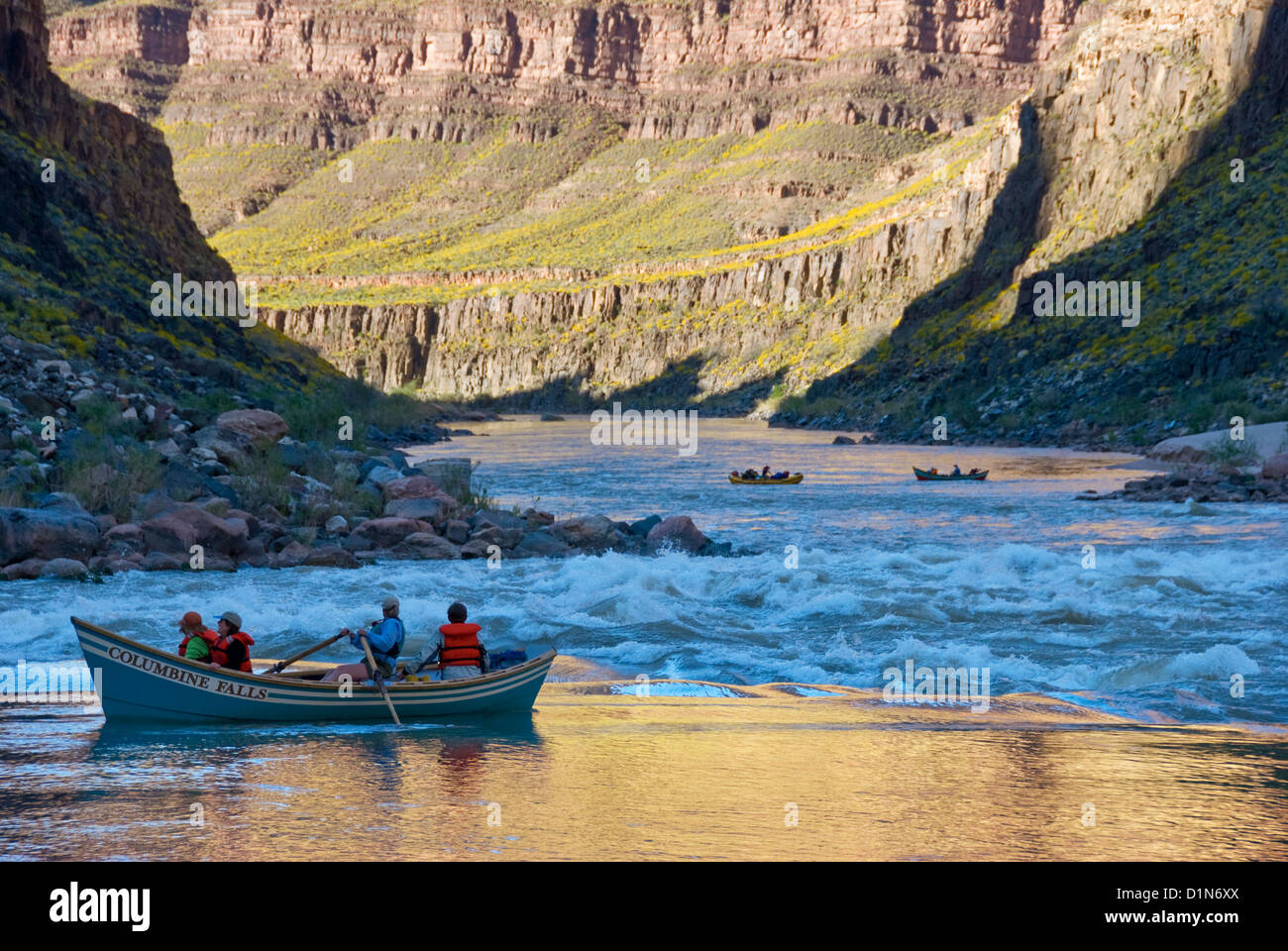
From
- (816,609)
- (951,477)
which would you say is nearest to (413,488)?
(816,609)

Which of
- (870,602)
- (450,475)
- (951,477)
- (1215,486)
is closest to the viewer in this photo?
(870,602)

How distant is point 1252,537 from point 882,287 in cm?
7448

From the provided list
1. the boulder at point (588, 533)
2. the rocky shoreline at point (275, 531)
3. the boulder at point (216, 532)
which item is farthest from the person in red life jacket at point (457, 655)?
the boulder at point (588, 533)

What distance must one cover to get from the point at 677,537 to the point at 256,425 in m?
10.6

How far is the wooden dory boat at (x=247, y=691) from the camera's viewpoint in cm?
1341

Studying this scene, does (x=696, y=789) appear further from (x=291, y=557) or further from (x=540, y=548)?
(x=540, y=548)

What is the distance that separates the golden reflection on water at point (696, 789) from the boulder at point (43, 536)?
10530 mm

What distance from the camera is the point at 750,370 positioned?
114 meters

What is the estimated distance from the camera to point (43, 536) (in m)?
22.9

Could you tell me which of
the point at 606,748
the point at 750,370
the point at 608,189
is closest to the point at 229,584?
the point at 606,748

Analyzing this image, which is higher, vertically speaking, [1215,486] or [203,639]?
[1215,486]

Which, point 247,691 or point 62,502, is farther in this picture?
point 62,502
